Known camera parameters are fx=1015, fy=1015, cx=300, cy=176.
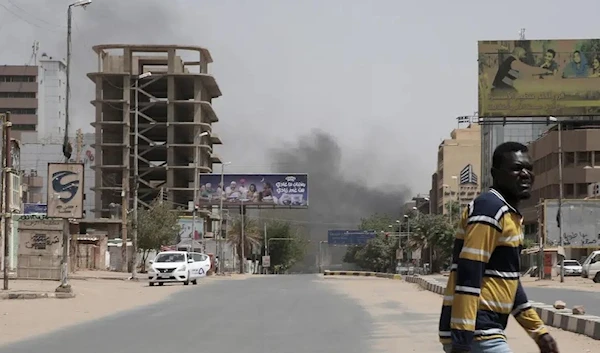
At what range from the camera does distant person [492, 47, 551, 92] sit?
67.4 m

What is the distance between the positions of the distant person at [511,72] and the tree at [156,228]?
84.8ft

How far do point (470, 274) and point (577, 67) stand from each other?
216 feet

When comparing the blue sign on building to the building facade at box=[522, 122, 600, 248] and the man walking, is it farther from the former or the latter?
the man walking

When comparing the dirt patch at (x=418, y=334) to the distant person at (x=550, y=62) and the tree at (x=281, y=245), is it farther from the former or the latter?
the tree at (x=281, y=245)

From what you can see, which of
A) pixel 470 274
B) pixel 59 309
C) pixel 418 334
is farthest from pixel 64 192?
pixel 470 274

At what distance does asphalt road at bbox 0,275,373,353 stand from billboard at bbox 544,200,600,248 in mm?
47953

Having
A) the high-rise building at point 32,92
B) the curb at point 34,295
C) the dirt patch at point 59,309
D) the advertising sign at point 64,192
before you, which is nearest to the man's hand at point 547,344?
the dirt patch at point 59,309

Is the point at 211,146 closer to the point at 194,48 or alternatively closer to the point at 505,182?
the point at 194,48

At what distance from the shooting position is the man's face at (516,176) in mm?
5660

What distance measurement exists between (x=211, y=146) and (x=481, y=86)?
247 feet

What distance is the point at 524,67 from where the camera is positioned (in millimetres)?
67625

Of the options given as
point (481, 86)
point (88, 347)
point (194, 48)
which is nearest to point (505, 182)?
point (88, 347)

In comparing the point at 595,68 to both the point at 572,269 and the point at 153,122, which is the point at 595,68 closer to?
the point at 572,269

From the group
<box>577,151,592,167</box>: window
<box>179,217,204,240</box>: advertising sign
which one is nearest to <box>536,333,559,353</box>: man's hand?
<box>577,151,592,167</box>: window
